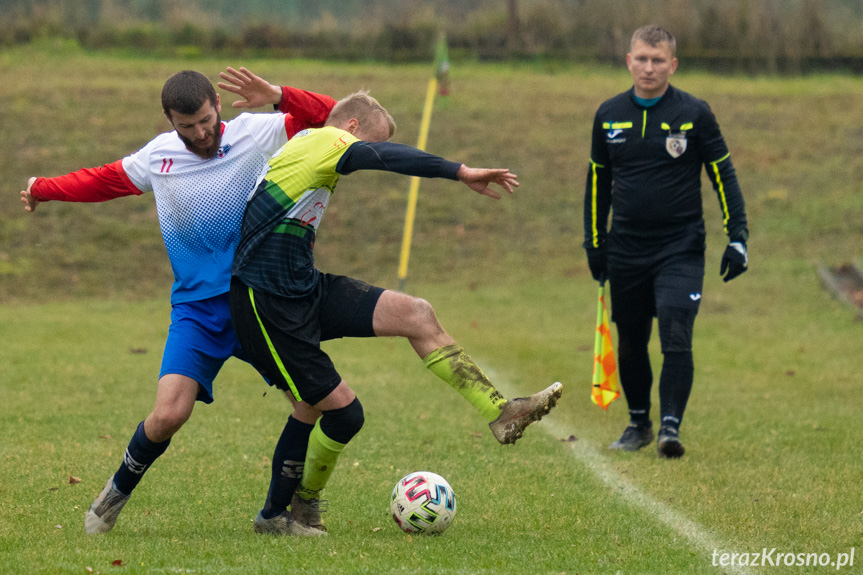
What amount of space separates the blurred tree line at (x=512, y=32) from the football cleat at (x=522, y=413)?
27.1 m

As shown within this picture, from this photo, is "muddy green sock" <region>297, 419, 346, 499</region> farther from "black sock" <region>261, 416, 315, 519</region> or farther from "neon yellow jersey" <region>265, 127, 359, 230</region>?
"neon yellow jersey" <region>265, 127, 359, 230</region>

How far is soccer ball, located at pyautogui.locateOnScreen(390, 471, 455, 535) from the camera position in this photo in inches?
189

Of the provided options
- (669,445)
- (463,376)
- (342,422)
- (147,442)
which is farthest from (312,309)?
(669,445)

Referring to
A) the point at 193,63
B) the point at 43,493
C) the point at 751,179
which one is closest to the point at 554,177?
the point at 751,179

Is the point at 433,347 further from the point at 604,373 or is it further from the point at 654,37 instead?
the point at 654,37

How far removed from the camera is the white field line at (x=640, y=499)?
459cm

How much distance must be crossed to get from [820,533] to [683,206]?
8.68ft

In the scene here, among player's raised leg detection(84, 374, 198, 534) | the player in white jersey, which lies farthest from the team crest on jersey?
player's raised leg detection(84, 374, 198, 534)

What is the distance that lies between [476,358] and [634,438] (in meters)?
4.46

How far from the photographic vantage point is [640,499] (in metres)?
5.52

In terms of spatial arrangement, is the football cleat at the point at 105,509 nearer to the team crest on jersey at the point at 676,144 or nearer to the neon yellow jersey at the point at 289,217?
the neon yellow jersey at the point at 289,217

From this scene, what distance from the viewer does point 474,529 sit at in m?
4.93

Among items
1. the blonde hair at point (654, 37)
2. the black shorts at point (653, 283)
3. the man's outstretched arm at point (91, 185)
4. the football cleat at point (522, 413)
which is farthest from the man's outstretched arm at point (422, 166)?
the blonde hair at point (654, 37)

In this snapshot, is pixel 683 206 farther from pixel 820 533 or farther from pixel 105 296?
pixel 105 296
